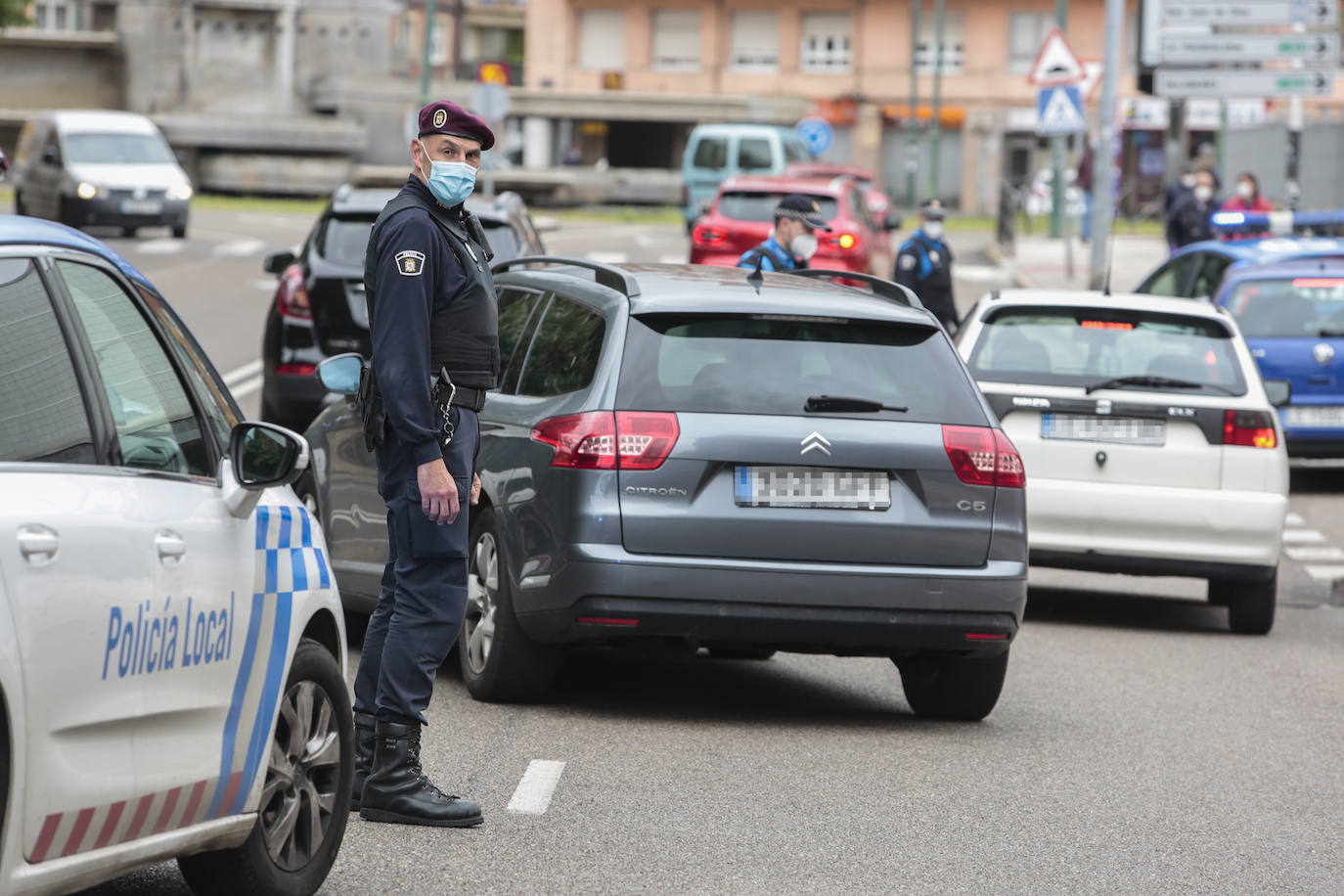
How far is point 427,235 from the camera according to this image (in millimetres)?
6188

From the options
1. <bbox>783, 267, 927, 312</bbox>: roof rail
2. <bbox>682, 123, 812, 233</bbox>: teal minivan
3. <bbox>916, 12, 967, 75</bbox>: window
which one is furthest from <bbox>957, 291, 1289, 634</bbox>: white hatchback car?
<bbox>916, 12, 967, 75</bbox>: window

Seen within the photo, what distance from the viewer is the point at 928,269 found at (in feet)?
56.3

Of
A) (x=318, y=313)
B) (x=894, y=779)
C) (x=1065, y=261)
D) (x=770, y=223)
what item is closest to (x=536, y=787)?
(x=894, y=779)

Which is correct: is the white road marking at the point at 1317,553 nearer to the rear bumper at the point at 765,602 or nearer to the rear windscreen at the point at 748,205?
the rear bumper at the point at 765,602

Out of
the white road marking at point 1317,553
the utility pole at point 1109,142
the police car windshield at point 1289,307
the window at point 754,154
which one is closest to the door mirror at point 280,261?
the white road marking at point 1317,553

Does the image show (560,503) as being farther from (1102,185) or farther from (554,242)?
(554,242)

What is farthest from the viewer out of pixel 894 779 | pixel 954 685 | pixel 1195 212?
pixel 1195 212

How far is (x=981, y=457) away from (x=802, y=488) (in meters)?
0.64

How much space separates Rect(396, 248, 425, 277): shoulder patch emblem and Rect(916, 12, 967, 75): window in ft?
252

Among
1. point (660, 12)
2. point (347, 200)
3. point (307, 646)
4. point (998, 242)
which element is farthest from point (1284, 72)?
point (660, 12)

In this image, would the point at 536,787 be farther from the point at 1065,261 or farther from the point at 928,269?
the point at 1065,261

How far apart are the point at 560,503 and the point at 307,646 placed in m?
2.46

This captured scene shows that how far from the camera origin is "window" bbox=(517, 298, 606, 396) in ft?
26.7

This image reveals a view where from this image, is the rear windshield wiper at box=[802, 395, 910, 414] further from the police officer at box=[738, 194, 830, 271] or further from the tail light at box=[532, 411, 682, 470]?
the police officer at box=[738, 194, 830, 271]
